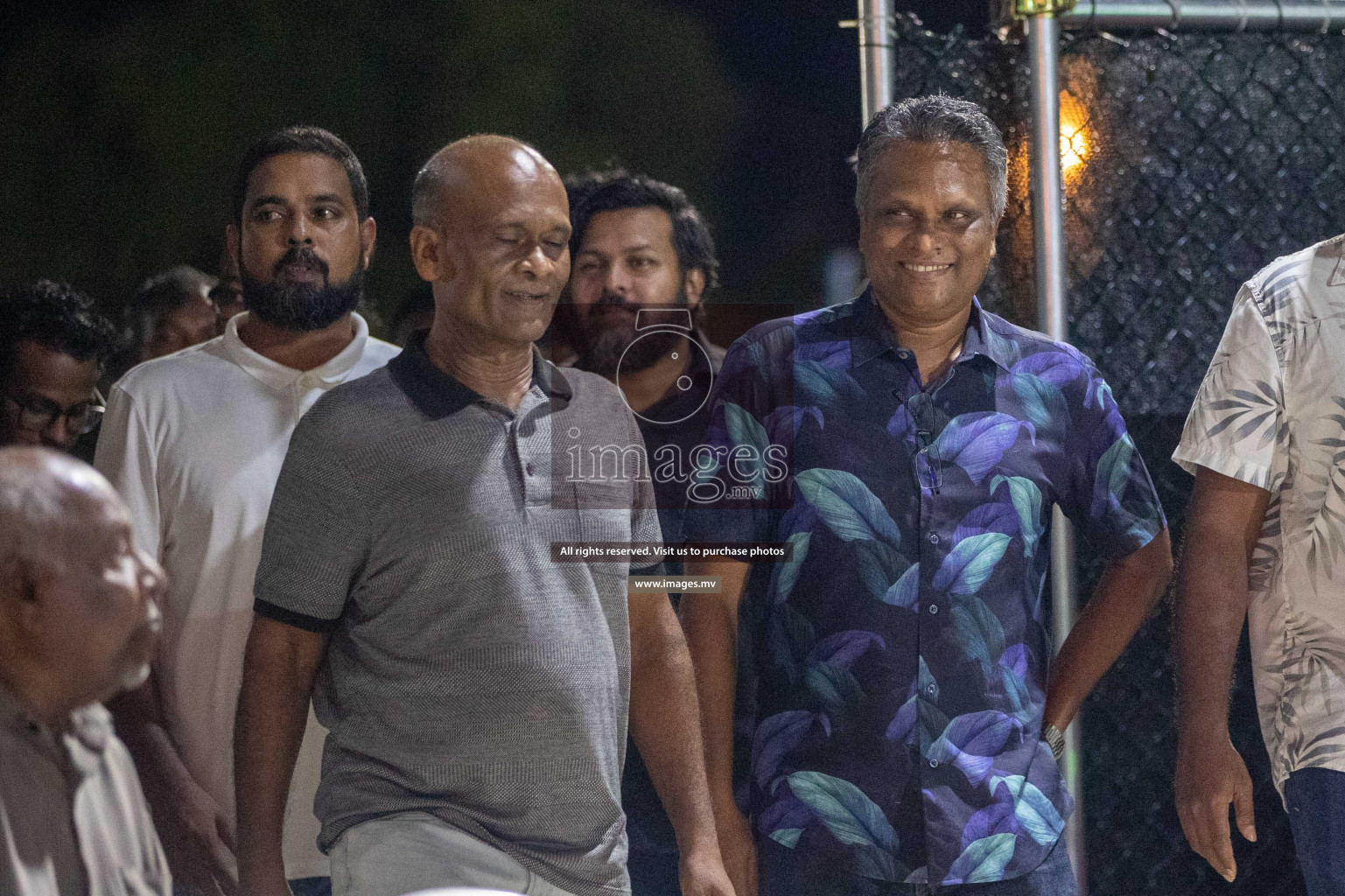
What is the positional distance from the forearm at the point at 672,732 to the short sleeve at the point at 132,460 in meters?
0.76

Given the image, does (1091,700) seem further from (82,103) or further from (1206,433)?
(82,103)

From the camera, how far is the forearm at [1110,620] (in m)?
2.38

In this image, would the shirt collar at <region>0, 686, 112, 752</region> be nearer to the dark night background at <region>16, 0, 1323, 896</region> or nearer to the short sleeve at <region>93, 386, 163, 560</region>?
the short sleeve at <region>93, 386, 163, 560</region>

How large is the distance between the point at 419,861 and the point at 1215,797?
132 centimetres

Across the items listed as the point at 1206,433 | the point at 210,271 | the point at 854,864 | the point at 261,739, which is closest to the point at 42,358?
the point at 210,271

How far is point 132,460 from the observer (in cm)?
202

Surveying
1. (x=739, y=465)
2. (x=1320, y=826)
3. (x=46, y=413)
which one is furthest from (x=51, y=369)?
(x=1320, y=826)

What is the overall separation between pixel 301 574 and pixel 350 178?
647mm

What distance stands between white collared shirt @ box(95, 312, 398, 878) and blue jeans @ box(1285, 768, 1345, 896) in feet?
5.38

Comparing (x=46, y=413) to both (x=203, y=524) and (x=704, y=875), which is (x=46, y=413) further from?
(x=704, y=875)

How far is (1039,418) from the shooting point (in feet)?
7.64

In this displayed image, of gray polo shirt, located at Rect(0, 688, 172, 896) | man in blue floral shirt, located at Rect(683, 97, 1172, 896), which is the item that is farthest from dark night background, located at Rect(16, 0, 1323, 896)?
gray polo shirt, located at Rect(0, 688, 172, 896)

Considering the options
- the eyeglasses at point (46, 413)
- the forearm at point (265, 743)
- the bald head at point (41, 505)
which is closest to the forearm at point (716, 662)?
the forearm at point (265, 743)

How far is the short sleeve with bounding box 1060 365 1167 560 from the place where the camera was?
7.68 ft
